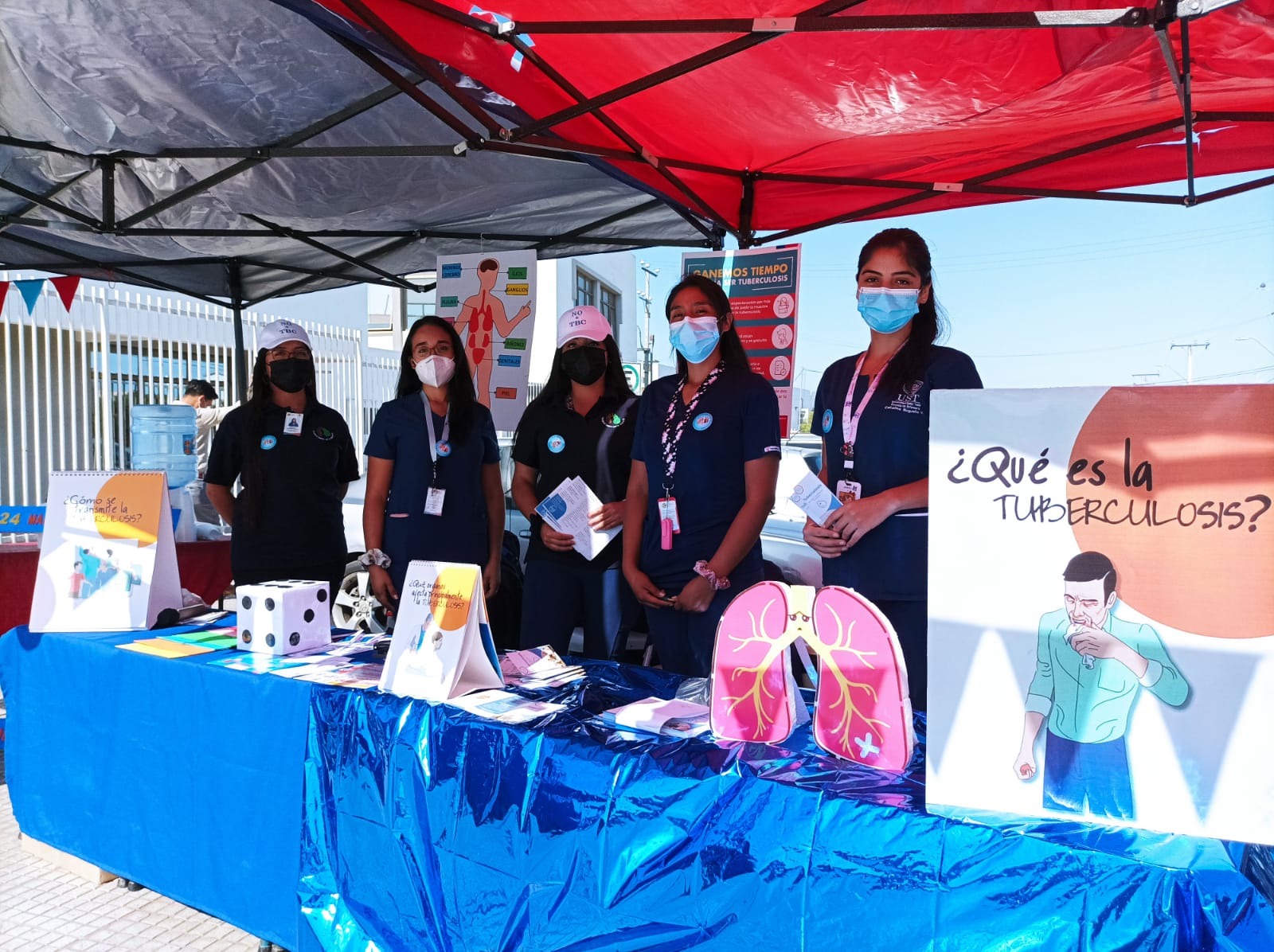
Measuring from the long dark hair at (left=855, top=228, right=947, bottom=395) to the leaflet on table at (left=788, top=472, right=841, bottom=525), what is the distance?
31 centimetres

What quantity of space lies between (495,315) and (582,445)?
2.39m

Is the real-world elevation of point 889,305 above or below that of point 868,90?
below

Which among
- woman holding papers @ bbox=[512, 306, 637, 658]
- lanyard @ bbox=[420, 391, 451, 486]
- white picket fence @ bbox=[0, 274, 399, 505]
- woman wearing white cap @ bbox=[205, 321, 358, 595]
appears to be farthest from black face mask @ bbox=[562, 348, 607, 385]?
white picket fence @ bbox=[0, 274, 399, 505]

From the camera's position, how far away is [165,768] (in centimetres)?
216

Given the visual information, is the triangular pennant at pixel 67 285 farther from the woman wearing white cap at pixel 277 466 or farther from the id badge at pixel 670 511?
the id badge at pixel 670 511

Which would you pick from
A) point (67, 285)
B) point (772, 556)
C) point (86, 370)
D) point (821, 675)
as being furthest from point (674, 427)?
point (86, 370)

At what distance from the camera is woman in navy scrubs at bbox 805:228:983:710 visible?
195 centimetres

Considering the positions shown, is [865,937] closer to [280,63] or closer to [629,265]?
[280,63]

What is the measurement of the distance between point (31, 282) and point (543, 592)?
4.88 meters

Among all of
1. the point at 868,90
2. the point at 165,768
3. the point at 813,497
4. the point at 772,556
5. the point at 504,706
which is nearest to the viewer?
the point at 504,706

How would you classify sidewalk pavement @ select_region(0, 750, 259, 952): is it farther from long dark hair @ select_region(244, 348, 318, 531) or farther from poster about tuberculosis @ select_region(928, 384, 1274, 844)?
poster about tuberculosis @ select_region(928, 384, 1274, 844)

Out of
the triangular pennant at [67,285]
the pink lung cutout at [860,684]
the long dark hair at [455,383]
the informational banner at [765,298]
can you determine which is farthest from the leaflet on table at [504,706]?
the triangular pennant at [67,285]

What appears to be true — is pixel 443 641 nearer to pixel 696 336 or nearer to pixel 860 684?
pixel 860 684

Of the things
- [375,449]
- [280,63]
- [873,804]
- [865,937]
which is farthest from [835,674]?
[280,63]
